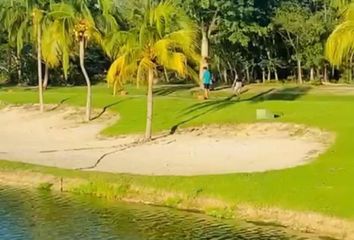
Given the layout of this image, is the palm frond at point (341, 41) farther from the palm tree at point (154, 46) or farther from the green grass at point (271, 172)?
the palm tree at point (154, 46)

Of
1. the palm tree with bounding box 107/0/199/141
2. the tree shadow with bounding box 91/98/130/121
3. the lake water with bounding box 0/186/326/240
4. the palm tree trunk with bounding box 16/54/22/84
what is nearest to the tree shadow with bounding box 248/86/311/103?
the tree shadow with bounding box 91/98/130/121

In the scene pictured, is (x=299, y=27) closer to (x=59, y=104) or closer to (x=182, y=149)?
(x=59, y=104)

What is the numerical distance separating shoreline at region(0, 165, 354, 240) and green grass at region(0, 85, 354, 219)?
0.79ft

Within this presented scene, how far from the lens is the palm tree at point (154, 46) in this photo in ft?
112

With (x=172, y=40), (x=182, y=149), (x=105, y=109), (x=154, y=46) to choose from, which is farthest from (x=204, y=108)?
(x=172, y=40)

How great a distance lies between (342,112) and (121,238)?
19307mm

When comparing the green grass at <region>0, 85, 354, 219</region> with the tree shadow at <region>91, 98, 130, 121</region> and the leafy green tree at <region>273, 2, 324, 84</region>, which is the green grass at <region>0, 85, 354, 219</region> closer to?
the tree shadow at <region>91, 98, 130, 121</region>

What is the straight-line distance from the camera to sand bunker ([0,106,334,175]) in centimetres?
3047

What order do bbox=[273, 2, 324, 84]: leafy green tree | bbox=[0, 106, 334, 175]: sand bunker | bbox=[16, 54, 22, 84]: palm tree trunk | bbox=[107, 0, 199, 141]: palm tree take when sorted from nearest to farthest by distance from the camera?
bbox=[0, 106, 334, 175]: sand bunker, bbox=[107, 0, 199, 141]: palm tree, bbox=[273, 2, 324, 84]: leafy green tree, bbox=[16, 54, 22, 84]: palm tree trunk

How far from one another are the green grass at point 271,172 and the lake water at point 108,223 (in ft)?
4.50

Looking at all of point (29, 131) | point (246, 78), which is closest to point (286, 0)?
point (246, 78)

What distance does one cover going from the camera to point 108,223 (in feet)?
77.8

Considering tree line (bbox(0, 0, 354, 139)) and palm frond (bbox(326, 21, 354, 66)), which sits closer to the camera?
palm frond (bbox(326, 21, 354, 66))

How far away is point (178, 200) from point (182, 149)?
8.84 metres
